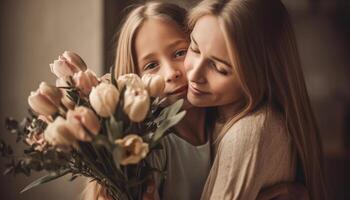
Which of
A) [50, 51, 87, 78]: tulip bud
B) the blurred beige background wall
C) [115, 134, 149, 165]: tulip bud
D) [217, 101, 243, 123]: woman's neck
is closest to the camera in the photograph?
[115, 134, 149, 165]: tulip bud

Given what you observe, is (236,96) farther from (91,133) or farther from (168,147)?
(91,133)

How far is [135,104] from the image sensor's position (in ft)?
2.04

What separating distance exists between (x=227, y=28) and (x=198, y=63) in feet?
0.26

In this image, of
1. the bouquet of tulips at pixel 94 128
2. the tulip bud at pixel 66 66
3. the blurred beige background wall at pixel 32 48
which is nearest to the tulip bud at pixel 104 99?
the bouquet of tulips at pixel 94 128

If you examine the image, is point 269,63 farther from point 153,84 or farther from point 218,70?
point 153,84

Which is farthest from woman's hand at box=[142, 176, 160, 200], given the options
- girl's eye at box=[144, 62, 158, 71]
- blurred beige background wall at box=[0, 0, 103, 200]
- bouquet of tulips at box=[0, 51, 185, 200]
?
blurred beige background wall at box=[0, 0, 103, 200]

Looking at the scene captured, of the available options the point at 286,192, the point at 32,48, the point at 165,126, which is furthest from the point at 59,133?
the point at 32,48

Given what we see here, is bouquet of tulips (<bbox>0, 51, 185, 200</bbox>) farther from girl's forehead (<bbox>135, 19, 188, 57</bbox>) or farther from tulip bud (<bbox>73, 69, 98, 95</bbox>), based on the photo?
girl's forehead (<bbox>135, 19, 188, 57</bbox>)

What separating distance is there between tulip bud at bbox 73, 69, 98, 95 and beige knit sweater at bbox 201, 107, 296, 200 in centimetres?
24

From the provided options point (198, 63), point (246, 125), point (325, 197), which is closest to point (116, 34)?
point (198, 63)

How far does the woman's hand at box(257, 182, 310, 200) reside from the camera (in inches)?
30.7

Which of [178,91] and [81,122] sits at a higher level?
[81,122]

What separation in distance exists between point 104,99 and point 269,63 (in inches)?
12.1

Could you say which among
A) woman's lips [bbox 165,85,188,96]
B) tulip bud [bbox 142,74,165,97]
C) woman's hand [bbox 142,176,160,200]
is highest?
tulip bud [bbox 142,74,165,97]
